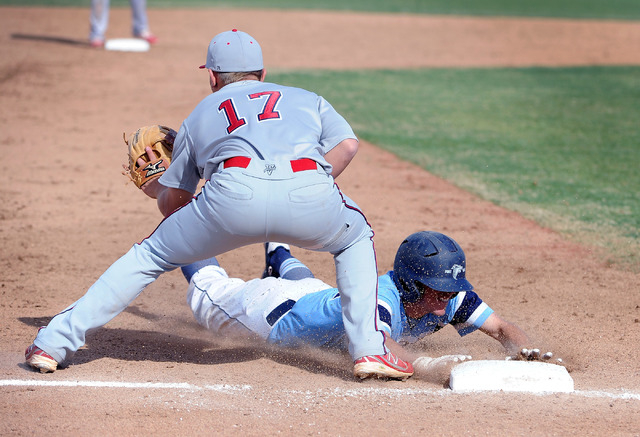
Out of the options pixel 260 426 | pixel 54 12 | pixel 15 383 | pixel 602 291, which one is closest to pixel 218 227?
pixel 260 426

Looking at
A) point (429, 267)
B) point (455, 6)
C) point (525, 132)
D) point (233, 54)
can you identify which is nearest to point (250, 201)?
point (233, 54)

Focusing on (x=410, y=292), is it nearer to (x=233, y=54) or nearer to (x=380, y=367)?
(x=380, y=367)

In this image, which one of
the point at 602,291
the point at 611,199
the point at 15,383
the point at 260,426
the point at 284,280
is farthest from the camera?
the point at 611,199

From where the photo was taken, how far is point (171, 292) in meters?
5.59

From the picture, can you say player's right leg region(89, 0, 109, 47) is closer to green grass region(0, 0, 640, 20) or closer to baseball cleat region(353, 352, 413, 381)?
green grass region(0, 0, 640, 20)

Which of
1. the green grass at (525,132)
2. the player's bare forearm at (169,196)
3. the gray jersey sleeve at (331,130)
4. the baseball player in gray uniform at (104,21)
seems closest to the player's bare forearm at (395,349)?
the gray jersey sleeve at (331,130)

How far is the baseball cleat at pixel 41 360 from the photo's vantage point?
3.92m

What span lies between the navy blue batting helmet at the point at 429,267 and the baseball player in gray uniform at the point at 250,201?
0.30 meters

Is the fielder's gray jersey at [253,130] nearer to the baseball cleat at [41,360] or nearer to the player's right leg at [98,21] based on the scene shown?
the baseball cleat at [41,360]

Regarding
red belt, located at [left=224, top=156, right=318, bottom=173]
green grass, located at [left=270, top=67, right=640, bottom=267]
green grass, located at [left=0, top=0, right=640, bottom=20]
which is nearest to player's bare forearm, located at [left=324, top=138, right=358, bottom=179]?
red belt, located at [left=224, top=156, right=318, bottom=173]

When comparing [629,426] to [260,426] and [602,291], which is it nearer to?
[260,426]

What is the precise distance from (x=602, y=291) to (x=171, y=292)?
2.78m

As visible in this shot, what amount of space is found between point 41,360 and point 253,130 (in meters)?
1.43

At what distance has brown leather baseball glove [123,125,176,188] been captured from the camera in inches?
170
